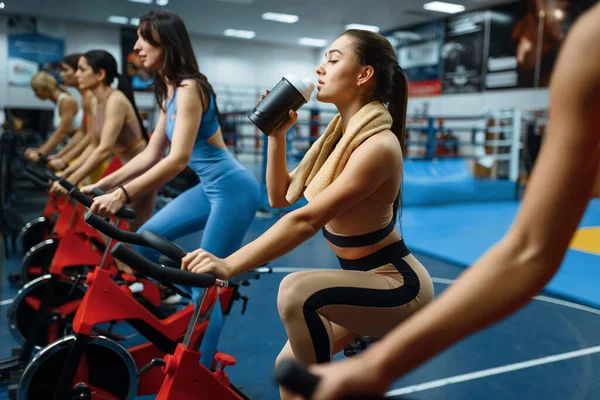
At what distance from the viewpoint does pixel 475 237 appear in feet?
18.3

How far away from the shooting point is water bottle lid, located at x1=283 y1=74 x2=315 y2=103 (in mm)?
1383

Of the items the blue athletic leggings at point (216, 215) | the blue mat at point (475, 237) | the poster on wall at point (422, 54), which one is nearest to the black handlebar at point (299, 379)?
the blue athletic leggings at point (216, 215)

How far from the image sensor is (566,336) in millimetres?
2988

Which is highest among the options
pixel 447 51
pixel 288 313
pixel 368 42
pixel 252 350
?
pixel 447 51

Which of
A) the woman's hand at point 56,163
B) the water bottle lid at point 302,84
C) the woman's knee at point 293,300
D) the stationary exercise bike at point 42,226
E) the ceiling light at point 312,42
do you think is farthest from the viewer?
the ceiling light at point 312,42

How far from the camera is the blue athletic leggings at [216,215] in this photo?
2102 millimetres

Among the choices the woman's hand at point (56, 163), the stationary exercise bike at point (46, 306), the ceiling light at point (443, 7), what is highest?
the ceiling light at point (443, 7)

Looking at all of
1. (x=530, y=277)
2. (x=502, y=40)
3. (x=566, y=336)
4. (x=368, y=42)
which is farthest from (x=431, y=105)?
(x=530, y=277)

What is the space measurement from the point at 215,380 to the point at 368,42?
1127 millimetres

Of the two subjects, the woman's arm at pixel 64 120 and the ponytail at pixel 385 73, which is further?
the woman's arm at pixel 64 120

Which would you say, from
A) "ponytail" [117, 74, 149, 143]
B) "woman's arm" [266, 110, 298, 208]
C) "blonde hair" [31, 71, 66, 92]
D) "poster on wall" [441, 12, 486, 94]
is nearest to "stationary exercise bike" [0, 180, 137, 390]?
Answer: "ponytail" [117, 74, 149, 143]

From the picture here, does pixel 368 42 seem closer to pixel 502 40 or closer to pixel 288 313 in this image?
pixel 288 313

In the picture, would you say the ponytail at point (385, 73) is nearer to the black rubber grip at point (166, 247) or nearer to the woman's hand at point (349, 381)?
the black rubber grip at point (166, 247)

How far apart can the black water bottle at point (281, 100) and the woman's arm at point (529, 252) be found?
2.81ft
